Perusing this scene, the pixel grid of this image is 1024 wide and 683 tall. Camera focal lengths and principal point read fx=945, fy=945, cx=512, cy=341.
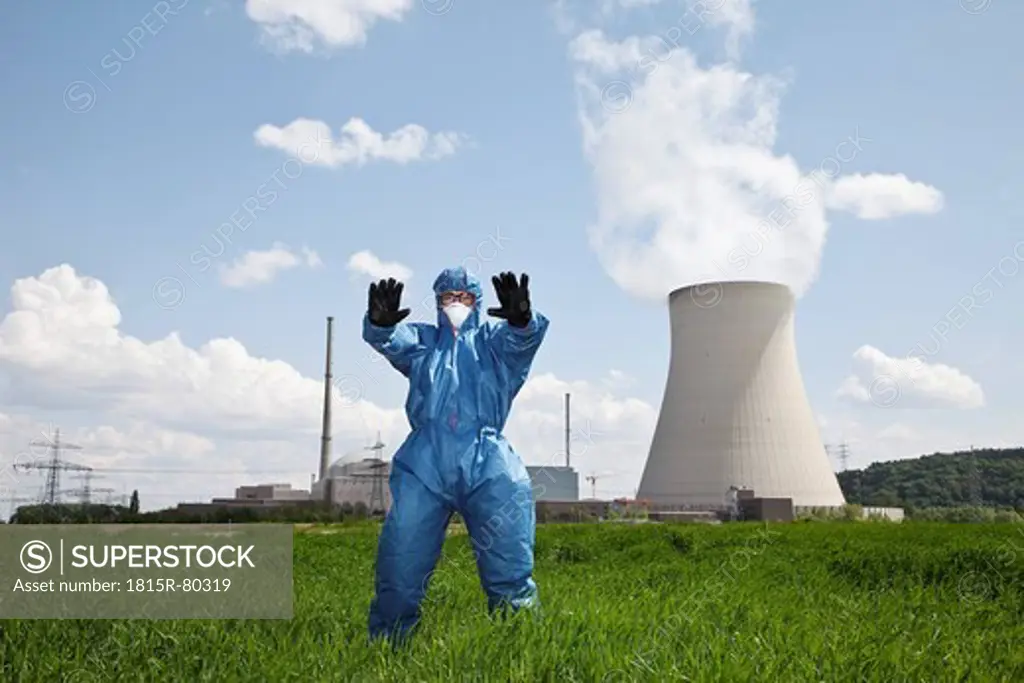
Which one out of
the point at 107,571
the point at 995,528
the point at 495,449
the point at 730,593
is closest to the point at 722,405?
the point at 995,528

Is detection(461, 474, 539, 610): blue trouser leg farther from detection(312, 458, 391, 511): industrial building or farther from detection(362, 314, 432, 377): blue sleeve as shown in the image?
detection(312, 458, 391, 511): industrial building

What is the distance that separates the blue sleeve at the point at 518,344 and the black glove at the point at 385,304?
1.25 ft

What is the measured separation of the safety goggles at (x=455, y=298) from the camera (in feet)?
12.8

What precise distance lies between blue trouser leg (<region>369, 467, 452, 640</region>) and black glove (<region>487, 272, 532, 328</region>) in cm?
71

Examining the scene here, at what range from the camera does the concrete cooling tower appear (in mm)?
19047

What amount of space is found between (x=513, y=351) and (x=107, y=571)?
3.47 meters

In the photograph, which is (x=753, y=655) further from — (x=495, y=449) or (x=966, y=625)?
(x=966, y=625)

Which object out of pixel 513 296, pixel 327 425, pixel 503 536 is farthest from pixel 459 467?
pixel 327 425

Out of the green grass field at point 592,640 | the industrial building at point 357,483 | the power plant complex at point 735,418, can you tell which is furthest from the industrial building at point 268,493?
the green grass field at point 592,640

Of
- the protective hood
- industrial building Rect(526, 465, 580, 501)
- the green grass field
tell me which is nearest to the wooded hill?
industrial building Rect(526, 465, 580, 501)

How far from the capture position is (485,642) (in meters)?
3.17

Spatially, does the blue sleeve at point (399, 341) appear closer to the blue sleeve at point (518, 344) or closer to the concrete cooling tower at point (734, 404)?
the blue sleeve at point (518, 344)

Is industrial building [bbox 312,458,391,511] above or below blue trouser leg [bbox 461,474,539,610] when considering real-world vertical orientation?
above

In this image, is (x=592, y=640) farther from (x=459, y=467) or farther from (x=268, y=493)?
(x=268, y=493)
